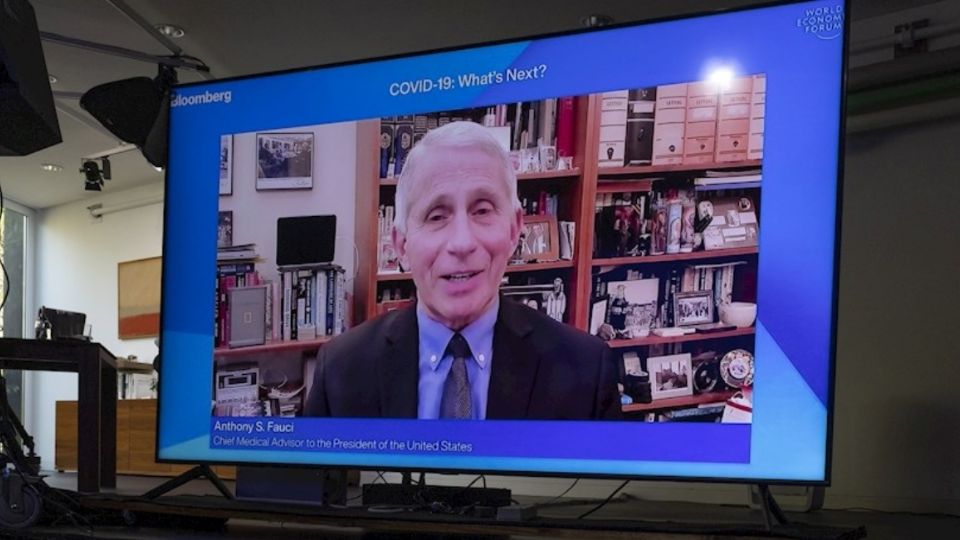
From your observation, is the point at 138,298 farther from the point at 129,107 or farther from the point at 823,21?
the point at 823,21

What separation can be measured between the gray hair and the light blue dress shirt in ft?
0.85

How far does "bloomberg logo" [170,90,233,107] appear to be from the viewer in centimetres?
207

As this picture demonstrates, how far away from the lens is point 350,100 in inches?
76.7

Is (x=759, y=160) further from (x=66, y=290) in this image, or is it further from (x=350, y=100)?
(x=66, y=290)

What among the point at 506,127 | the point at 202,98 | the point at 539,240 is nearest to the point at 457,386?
the point at 539,240

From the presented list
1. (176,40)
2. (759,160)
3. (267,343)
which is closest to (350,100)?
(267,343)

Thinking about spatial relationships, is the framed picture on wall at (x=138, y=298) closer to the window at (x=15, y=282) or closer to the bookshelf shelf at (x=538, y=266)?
the window at (x=15, y=282)

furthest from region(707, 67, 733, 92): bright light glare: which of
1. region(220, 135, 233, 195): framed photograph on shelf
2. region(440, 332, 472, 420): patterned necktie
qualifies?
region(220, 135, 233, 195): framed photograph on shelf

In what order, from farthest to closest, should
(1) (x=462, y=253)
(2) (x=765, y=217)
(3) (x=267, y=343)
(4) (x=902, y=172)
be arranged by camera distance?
(4) (x=902, y=172), (3) (x=267, y=343), (1) (x=462, y=253), (2) (x=765, y=217)

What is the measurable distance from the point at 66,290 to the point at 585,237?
21.0 ft

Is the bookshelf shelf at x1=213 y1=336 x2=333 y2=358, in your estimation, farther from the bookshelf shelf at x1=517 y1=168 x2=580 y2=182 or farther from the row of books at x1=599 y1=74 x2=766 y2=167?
the row of books at x1=599 y1=74 x2=766 y2=167

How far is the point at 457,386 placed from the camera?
5.78 ft

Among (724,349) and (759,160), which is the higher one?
(759,160)

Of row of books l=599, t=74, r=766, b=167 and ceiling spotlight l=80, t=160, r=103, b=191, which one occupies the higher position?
ceiling spotlight l=80, t=160, r=103, b=191
